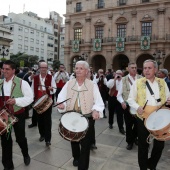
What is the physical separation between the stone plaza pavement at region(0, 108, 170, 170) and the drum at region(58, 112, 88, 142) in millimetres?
924

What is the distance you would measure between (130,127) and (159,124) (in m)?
1.83

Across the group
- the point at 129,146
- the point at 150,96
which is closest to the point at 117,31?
the point at 129,146

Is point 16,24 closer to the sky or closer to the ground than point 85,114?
closer to the sky

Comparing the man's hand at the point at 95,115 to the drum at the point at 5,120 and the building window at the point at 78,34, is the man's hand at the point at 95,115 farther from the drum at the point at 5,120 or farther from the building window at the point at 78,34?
the building window at the point at 78,34

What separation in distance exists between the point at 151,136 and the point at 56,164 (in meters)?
1.78

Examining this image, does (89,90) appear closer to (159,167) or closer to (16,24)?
(159,167)

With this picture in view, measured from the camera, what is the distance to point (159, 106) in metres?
3.12

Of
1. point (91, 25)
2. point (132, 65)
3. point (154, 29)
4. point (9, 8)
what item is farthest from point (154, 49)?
point (9, 8)

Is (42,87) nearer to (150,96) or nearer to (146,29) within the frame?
(150,96)

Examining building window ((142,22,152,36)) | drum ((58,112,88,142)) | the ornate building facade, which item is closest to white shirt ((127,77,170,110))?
drum ((58,112,88,142))

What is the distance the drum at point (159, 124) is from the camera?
2789mm

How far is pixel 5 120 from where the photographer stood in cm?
297

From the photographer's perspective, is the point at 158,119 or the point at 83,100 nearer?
the point at 158,119

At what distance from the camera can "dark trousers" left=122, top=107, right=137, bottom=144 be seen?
463cm
